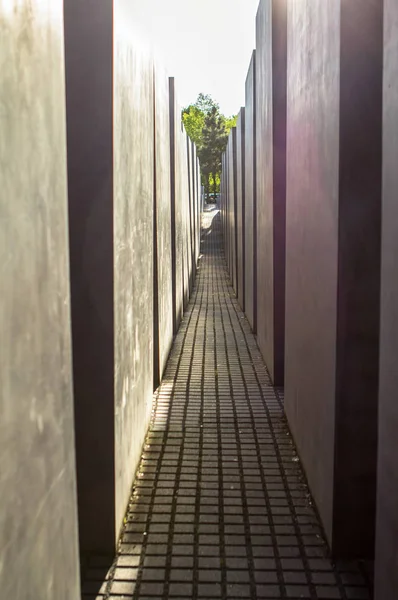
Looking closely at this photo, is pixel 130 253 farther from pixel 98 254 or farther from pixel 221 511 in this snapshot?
pixel 221 511

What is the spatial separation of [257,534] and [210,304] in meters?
12.6

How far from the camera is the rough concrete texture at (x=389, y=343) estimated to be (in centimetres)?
279

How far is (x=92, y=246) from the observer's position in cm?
414

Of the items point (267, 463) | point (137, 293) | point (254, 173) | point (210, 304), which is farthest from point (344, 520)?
point (210, 304)

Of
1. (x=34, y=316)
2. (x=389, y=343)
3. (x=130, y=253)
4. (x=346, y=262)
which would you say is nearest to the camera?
(x=34, y=316)

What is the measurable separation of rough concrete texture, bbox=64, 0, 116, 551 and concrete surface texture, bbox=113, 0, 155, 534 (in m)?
0.11

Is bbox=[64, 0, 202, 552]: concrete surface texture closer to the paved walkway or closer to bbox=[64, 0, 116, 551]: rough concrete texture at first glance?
bbox=[64, 0, 116, 551]: rough concrete texture

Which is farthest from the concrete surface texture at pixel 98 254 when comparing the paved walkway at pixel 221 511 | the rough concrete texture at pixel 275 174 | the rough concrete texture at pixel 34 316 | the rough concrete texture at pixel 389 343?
the rough concrete texture at pixel 275 174

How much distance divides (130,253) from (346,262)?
194cm

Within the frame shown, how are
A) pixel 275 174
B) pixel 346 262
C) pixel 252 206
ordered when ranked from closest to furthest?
1. pixel 346 262
2. pixel 275 174
3. pixel 252 206

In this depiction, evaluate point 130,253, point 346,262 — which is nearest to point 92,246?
point 130,253

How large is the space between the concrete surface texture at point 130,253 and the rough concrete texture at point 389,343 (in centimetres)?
197

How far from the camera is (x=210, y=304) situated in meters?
17.0

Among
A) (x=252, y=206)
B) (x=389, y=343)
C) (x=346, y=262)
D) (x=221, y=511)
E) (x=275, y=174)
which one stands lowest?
(x=221, y=511)
